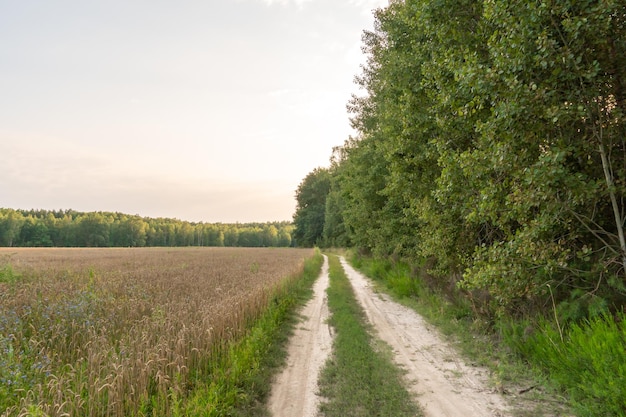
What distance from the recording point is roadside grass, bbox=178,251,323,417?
4.70 metres

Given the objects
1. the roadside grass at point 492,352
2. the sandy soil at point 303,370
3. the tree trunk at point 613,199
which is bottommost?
the sandy soil at point 303,370

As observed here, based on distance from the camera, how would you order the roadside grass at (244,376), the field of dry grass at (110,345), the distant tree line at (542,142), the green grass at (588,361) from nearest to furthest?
the field of dry grass at (110,345)
the green grass at (588,361)
the roadside grass at (244,376)
the distant tree line at (542,142)

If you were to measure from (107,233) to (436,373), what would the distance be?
15504cm

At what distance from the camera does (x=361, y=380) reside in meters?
6.00

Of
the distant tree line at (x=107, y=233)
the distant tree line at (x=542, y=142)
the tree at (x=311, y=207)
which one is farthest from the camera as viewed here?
the distant tree line at (x=107, y=233)

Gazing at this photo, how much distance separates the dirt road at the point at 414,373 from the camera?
507 cm

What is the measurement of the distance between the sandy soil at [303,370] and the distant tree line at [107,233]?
5132 inches

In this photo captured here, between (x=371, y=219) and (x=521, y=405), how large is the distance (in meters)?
15.4

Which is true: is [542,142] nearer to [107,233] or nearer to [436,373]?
[436,373]

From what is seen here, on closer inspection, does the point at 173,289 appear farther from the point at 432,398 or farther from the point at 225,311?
the point at 432,398

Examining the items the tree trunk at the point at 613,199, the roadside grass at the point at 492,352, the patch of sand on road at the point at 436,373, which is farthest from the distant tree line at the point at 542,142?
the patch of sand on road at the point at 436,373

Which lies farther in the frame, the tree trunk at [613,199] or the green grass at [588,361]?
the tree trunk at [613,199]

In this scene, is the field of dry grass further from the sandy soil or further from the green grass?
the green grass

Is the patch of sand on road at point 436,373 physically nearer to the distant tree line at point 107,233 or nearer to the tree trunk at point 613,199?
the tree trunk at point 613,199
